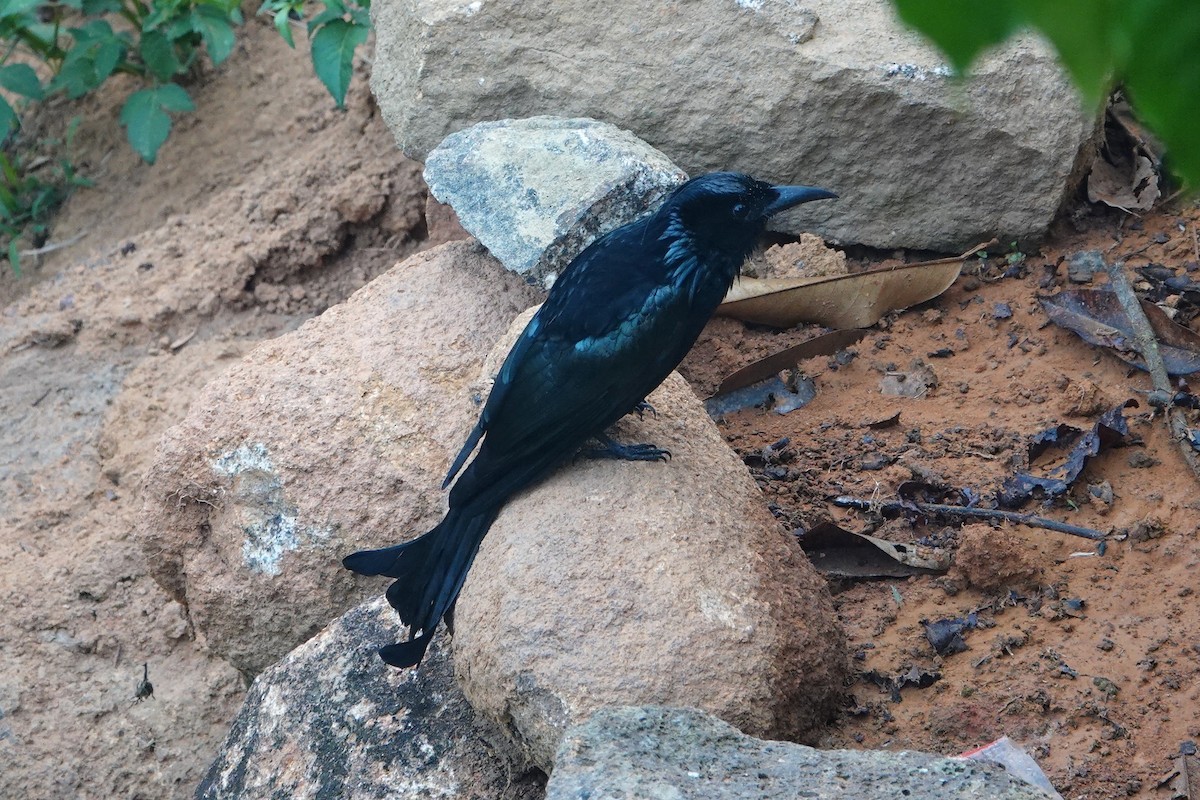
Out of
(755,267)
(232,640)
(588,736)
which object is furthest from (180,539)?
(755,267)

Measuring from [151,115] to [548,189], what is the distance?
9.17 feet

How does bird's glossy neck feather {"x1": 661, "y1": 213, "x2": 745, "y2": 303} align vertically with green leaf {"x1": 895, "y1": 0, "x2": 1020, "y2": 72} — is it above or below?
below

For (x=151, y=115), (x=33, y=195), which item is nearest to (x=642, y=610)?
(x=151, y=115)

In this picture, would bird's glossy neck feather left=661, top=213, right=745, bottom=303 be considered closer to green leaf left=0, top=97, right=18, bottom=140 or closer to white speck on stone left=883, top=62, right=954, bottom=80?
white speck on stone left=883, top=62, right=954, bottom=80

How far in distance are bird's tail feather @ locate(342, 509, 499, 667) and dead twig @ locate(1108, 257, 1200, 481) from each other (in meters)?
1.88

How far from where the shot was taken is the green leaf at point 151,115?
5.70 metres

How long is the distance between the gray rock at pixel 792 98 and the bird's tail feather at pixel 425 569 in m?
1.87

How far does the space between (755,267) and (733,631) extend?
2.03 metres

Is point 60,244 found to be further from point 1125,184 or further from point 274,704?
point 1125,184

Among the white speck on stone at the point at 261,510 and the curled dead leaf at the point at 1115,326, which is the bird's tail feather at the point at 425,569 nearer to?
the white speck on stone at the point at 261,510

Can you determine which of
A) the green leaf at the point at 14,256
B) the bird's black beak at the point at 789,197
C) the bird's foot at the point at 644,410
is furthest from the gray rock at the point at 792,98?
the green leaf at the point at 14,256

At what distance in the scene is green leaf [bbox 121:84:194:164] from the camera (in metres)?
5.70

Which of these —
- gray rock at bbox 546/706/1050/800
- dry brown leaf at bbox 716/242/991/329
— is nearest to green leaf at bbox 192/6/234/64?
dry brown leaf at bbox 716/242/991/329

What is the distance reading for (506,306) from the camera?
391 cm
